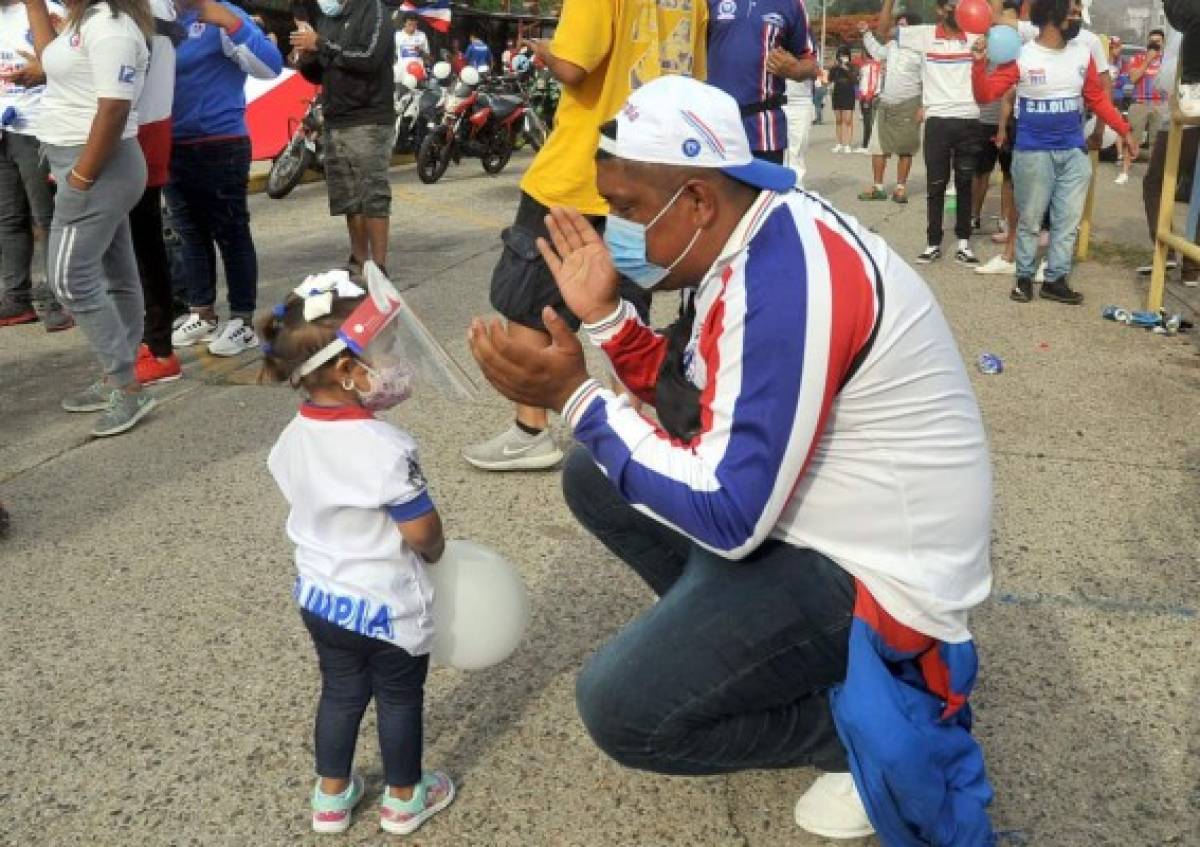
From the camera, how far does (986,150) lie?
26.2 ft

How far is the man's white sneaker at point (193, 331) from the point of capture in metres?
5.69

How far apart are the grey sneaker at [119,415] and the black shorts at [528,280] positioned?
68.0 inches

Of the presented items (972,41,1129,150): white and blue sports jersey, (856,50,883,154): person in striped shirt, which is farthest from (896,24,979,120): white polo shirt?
(856,50,883,154): person in striped shirt

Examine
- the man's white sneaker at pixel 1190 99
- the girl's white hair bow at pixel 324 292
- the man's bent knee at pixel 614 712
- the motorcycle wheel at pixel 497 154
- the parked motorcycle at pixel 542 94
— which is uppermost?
the girl's white hair bow at pixel 324 292

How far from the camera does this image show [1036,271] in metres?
7.38

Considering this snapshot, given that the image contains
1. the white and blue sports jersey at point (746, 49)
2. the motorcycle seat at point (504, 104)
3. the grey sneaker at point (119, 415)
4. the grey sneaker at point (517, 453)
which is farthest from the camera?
the motorcycle seat at point (504, 104)

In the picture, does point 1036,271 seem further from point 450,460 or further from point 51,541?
point 51,541

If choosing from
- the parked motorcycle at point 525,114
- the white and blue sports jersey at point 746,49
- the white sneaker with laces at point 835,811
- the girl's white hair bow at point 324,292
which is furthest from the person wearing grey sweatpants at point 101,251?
the parked motorcycle at point 525,114

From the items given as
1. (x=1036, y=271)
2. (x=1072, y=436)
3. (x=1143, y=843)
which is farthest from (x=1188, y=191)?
(x=1143, y=843)

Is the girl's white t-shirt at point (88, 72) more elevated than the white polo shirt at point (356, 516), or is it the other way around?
the girl's white t-shirt at point (88, 72)

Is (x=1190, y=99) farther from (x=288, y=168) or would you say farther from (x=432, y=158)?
(x=432, y=158)

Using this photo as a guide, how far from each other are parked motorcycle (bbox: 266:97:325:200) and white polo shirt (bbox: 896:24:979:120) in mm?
5231

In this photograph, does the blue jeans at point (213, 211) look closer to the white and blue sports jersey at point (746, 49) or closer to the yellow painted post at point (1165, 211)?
the white and blue sports jersey at point (746, 49)

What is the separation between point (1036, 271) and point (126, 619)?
20.1 feet
